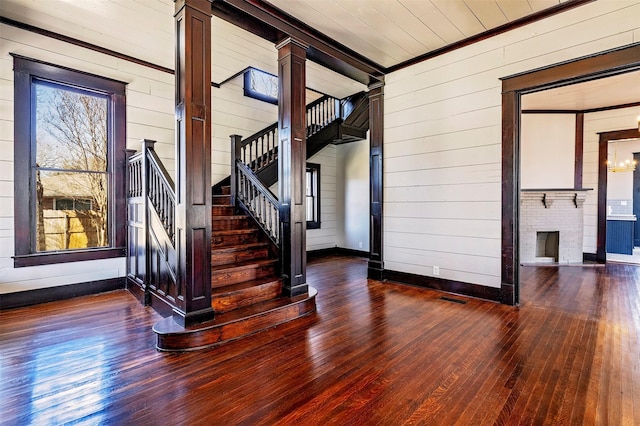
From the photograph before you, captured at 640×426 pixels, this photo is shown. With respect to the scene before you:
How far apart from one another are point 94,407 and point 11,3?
4410 millimetres

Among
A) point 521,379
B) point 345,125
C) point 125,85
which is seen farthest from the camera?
point 345,125

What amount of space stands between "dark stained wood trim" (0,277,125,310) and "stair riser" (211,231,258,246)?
1850 millimetres

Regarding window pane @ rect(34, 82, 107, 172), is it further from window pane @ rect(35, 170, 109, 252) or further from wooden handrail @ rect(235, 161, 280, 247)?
wooden handrail @ rect(235, 161, 280, 247)

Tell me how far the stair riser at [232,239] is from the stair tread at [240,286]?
67 centimetres

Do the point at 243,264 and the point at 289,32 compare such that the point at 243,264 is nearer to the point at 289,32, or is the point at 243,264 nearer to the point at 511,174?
the point at 289,32

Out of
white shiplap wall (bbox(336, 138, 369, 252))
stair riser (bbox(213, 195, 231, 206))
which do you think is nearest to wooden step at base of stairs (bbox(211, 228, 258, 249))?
stair riser (bbox(213, 195, 231, 206))

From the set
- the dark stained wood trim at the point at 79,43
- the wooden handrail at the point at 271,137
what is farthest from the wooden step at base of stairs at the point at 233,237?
the dark stained wood trim at the point at 79,43

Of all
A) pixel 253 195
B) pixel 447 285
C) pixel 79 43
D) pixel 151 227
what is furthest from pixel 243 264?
pixel 79 43

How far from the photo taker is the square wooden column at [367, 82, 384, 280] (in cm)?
522

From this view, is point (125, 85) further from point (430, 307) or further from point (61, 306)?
point (430, 307)

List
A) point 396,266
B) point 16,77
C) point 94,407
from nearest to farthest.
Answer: point 94,407 < point 16,77 < point 396,266

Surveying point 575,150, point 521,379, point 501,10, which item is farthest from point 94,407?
point 575,150

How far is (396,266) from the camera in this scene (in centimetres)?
510

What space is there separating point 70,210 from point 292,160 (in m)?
3.35
